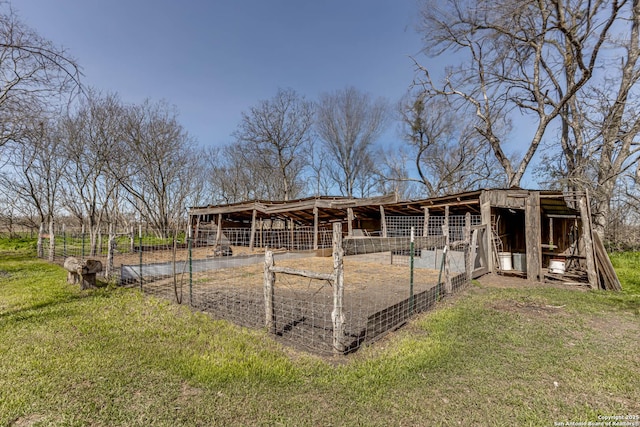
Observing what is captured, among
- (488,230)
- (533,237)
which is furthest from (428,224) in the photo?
(533,237)

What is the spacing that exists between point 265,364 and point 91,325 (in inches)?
124

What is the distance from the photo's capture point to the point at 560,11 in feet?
33.0

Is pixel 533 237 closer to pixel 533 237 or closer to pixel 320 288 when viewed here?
pixel 533 237

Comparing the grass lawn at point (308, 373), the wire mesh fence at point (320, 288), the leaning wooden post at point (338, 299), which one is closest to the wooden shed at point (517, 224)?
the wire mesh fence at point (320, 288)

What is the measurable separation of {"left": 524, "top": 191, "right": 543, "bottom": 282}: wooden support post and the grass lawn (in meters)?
3.26

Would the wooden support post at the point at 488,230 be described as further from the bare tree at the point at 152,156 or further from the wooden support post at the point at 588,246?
the bare tree at the point at 152,156

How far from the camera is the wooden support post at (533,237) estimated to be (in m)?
8.08

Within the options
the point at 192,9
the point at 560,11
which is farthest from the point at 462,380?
the point at 560,11

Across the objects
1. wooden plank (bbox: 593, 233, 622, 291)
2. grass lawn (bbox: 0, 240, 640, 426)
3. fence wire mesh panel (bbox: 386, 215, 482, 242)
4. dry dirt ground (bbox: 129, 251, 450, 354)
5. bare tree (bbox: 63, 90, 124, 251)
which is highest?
bare tree (bbox: 63, 90, 124, 251)

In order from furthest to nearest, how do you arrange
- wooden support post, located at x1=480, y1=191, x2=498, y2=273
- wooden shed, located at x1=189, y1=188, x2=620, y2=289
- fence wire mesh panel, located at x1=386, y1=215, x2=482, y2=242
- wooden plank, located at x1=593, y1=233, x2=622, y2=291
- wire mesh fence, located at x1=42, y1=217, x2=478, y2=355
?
fence wire mesh panel, located at x1=386, y1=215, x2=482, y2=242, wooden support post, located at x1=480, y1=191, x2=498, y2=273, wooden shed, located at x1=189, y1=188, x2=620, y2=289, wooden plank, located at x1=593, y1=233, x2=622, y2=291, wire mesh fence, located at x1=42, y1=217, x2=478, y2=355

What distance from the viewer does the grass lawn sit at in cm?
235

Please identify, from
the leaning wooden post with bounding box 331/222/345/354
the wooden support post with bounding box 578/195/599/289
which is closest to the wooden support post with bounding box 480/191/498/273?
the wooden support post with bounding box 578/195/599/289

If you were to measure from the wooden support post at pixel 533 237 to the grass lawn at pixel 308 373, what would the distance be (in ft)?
10.7

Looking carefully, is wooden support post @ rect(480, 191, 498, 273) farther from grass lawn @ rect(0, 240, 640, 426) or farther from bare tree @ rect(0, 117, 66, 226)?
bare tree @ rect(0, 117, 66, 226)
